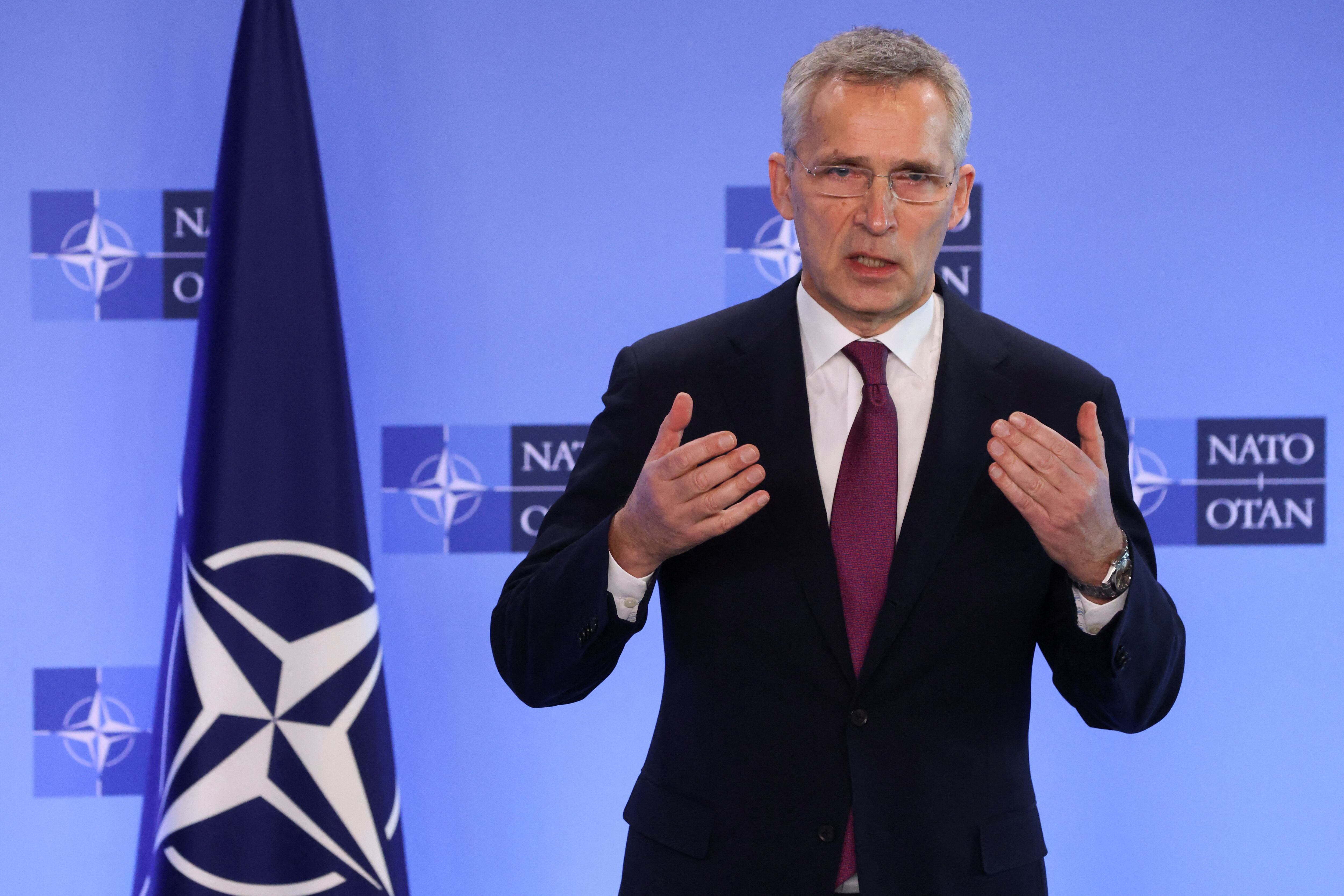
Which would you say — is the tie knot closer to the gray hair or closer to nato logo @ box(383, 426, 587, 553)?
the gray hair

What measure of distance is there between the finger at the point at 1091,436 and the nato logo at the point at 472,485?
1496 millimetres

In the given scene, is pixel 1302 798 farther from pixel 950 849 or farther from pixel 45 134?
pixel 45 134

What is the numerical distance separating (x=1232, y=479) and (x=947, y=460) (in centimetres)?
161

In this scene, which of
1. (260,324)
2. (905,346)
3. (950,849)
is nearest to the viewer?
(950,849)

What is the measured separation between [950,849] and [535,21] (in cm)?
203

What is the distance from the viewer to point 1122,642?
1.25 meters

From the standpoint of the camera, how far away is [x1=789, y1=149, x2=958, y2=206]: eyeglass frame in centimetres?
140

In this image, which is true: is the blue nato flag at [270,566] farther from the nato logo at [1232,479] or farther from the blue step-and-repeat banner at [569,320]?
the nato logo at [1232,479]

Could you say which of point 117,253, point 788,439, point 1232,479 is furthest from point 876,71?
point 117,253

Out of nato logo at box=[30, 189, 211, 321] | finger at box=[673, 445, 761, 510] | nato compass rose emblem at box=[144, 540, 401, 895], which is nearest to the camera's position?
finger at box=[673, 445, 761, 510]

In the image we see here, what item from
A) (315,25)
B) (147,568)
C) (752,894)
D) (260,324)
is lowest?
(752,894)

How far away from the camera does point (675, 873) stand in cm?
138

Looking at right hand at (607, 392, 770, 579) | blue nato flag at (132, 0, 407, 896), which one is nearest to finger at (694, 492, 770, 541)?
right hand at (607, 392, 770, 579)

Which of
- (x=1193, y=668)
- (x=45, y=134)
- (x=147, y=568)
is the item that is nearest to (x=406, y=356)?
(x=147, y=568)
